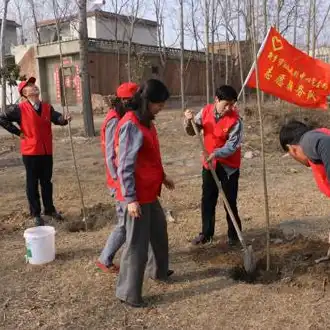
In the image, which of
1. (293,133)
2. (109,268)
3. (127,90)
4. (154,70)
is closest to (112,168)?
(127,90)

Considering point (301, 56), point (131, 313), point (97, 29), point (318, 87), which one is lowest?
point (131, 313)

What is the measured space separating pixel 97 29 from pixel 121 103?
34.5 m

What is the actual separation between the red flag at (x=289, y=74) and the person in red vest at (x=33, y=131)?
229 cm

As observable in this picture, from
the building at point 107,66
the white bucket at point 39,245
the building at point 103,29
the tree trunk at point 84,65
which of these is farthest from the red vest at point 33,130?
the building at point 103,29

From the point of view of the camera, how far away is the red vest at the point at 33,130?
16.5 feet

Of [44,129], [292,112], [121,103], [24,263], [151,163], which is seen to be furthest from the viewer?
[292,112]

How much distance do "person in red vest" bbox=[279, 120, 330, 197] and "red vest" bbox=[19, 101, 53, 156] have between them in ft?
10.2

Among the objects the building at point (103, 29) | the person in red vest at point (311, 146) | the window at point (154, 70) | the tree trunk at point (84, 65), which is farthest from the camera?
the building at point (103, 29)

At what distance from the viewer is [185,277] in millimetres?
3758

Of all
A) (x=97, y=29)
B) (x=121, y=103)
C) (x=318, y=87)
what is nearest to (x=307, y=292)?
(x=318, y=87)

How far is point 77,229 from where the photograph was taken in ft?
16.9

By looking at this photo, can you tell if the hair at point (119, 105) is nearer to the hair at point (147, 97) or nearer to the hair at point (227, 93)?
the hair at point (147, 97)

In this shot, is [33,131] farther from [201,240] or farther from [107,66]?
[107,66]

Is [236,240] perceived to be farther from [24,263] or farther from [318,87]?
[24,263]
